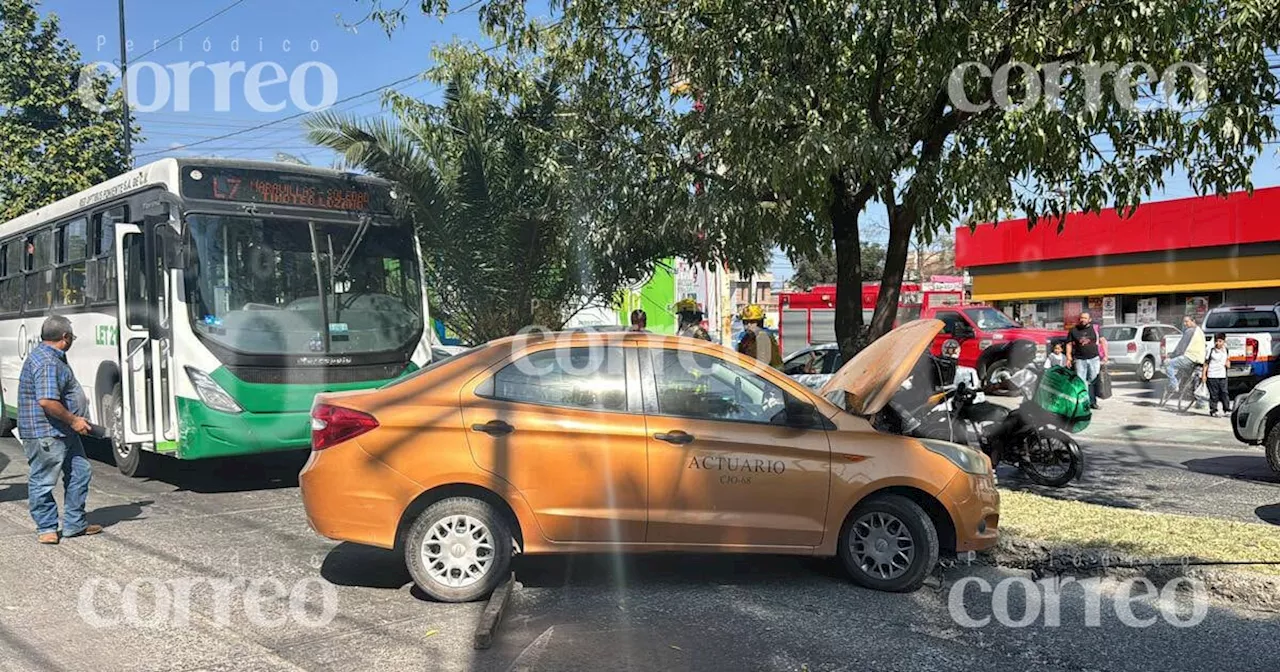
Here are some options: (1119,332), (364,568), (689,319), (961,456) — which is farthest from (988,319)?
(364,568)

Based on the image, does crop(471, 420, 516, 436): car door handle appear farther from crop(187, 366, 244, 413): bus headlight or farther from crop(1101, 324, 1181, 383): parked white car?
crop(1101, 324, 1181, 383): parked white car

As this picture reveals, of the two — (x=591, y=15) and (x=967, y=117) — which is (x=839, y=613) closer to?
(x=967, y=117)

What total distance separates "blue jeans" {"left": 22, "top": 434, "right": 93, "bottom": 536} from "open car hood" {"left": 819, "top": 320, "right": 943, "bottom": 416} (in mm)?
5642

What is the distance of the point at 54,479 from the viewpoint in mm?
7219

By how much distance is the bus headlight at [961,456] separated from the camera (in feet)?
19.2

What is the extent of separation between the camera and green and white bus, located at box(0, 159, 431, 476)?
8.62 meters

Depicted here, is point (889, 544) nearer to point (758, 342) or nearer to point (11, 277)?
point (758, 342)

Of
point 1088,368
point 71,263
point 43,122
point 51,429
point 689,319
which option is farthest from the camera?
point 43,122

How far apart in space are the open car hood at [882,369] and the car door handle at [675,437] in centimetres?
107

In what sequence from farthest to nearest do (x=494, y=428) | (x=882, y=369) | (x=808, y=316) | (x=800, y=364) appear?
(x=808, y=316) → (x=800, y=364) → (x=882, y=369) → (x=494, y=428)

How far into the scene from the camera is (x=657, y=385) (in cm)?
574

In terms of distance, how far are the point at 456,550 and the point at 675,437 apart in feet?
4.67

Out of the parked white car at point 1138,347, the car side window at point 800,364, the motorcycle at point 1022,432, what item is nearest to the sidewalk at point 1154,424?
the parked white car at point 1138,347

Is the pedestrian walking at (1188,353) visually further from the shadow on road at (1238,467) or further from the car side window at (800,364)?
the car side window at (800,364)
